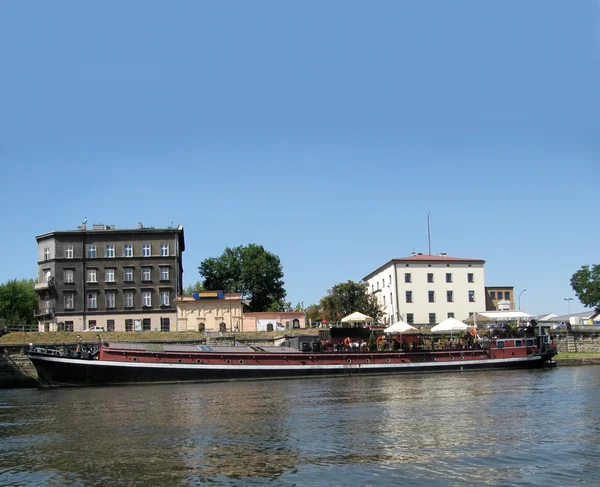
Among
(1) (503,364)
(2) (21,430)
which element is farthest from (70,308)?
(2) (21,430)

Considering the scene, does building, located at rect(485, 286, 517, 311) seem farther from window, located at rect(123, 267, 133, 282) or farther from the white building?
window, located at rect(123, 267, 133, 282)

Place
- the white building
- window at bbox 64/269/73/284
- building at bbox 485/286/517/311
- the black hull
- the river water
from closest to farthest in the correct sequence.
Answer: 1. the river water
2. the black hull
3. window at bbox 64/269/73/284
4. the white building
5. building at bbox 485/286/517/311

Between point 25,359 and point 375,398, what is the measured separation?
112ft

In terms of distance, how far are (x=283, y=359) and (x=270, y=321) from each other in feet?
97.0

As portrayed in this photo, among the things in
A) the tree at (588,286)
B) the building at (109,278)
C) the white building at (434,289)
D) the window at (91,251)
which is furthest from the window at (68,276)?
the tree at (588,286)

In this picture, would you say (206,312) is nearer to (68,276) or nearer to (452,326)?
(68,276)

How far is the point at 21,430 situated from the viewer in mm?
23531

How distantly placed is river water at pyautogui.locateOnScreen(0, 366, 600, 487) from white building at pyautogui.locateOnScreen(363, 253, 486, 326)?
44637 mm

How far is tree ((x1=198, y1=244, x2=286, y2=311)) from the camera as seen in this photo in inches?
3912

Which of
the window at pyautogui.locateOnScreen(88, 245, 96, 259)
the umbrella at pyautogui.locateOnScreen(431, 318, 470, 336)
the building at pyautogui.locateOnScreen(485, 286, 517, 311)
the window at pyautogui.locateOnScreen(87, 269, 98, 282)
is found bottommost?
the umbrella at pyautogui.locateOnScreen(431, 318, 470, 336)

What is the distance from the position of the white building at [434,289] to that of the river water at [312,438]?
146 ft

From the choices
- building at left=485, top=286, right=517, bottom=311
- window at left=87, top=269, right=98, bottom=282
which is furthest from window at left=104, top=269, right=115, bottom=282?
building at left=485, top=286, right=517, bottom=311

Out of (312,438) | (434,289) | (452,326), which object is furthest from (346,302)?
(312,438)

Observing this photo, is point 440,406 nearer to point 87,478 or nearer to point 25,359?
point 87,478
